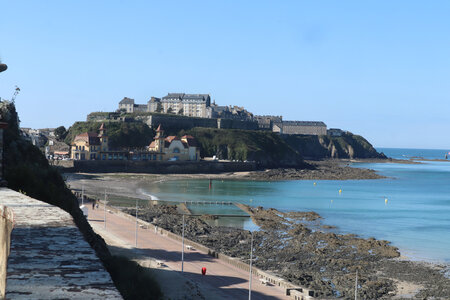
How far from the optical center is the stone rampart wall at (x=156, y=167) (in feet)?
309

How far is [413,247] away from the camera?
39.0 meters

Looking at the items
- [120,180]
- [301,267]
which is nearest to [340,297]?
[301,267]

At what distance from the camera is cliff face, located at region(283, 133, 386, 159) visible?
173m

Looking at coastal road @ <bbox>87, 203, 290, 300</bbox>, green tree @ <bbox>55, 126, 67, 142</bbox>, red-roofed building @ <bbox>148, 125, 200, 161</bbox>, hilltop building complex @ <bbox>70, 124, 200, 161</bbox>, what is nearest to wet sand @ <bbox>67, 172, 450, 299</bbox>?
coastal road @ <bbox>87, 203, 290, 300</bbox>

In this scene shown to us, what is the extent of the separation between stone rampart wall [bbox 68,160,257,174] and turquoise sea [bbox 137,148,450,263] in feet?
41.2

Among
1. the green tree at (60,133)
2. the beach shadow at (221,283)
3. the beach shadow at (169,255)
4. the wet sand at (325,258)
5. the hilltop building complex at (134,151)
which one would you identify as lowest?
the wet sand at (325,258)

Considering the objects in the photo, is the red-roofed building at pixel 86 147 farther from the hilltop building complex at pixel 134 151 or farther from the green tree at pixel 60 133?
the green tree at pixel 60 133

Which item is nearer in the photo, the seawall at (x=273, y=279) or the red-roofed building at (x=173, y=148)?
the seawall at (x=273, y=279)

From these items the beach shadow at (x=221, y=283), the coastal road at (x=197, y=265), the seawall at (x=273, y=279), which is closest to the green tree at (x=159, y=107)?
the coastal road at (x=197, y=265)

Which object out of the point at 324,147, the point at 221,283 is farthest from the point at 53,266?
the point at 324,147

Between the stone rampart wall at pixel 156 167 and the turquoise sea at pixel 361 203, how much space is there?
495 inches

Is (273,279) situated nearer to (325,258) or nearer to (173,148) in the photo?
(325,258)

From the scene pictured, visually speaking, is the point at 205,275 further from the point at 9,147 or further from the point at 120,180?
the point at 120,180

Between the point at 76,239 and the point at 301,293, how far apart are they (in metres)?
19.2
